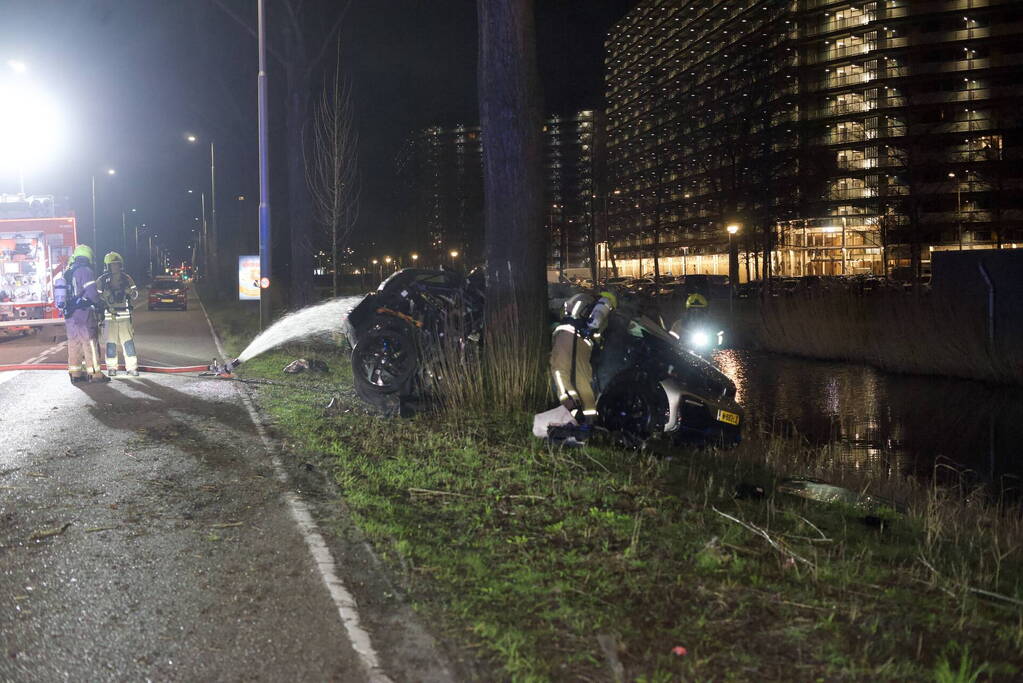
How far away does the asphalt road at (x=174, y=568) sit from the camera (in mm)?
4238

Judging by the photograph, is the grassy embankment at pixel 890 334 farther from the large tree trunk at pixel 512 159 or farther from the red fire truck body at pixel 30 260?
the red fire truck body at pixel 30 260

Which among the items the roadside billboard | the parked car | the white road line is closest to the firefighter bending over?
the white road line

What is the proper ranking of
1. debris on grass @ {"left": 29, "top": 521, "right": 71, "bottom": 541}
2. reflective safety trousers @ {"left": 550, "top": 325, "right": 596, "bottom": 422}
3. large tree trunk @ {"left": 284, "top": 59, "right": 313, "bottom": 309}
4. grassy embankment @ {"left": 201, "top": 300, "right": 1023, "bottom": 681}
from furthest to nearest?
large tree trunk @ {"left": 284, "top": 59, "right": 313, "bottom": 309} → reflective safety trousers @ {"left": 550, "top": 325, "right": 596, "bottom": 422} → debris on grass @ {"left": 29, "top": 521, "right": 71, "bottom": 541} → grassy embankment @ {"left": 201, "top": 300, "right": 1023, "bottom": 681}

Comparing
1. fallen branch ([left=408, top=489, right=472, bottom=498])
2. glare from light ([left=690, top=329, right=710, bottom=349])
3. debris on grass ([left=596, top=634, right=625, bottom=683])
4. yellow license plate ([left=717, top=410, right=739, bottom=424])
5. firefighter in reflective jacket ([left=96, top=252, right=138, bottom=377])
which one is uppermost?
firefighter in reflective jacket ([left=96, top=252, right=138, bottom=377])

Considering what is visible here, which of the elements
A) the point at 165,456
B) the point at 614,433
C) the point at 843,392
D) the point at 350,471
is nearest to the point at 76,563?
the point at 350,471

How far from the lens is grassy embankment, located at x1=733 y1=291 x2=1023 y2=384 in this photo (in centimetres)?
1655

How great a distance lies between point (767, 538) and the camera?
18.0ft

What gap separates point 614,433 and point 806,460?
2.12 metres

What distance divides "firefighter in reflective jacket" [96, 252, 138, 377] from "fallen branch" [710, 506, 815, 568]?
1163 centimetres

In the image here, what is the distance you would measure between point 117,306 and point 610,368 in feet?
29.4

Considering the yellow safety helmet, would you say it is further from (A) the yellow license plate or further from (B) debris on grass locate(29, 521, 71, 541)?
(A) the yellow license plate

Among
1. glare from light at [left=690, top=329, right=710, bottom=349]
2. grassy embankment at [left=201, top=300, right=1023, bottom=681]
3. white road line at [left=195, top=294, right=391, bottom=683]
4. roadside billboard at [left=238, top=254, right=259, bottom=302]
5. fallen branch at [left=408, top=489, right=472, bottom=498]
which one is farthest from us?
roadside billboard at [left=238, top=254, right=259, bottom=302]

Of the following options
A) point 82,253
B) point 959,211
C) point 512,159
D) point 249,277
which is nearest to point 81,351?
point 82,253

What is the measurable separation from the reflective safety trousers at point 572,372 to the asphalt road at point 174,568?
8.22ft
